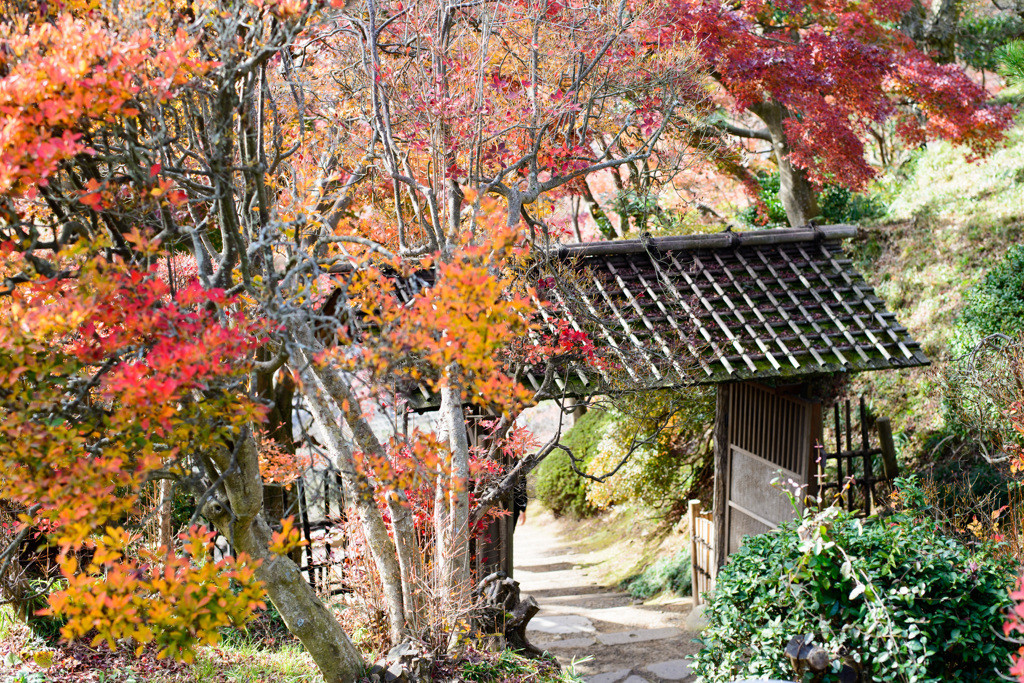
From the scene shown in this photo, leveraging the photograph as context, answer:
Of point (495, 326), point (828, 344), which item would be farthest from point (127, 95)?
point (828, 344)

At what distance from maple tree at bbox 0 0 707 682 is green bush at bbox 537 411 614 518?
6.63 m

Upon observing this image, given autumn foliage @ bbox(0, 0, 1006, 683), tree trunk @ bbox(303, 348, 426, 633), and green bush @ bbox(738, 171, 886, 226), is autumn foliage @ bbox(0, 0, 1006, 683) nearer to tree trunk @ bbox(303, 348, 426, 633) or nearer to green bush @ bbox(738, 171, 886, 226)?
tree trunk @ bbox(303, 348, 426, 633)

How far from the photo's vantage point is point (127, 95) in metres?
3.22

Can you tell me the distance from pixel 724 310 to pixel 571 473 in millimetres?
6378

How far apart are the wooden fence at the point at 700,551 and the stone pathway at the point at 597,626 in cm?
33

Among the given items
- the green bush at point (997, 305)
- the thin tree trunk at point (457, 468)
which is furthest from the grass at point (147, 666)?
the green bush at point (997, 305)

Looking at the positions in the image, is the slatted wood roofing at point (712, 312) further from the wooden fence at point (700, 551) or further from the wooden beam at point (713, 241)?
the wooden fence at point (700, 551)

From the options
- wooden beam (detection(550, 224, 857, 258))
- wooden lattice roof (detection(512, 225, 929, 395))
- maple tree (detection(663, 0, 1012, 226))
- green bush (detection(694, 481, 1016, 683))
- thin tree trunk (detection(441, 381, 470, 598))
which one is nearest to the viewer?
green bush (detection(694, 481, 1016, 683))

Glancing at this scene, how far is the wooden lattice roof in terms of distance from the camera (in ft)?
22.5

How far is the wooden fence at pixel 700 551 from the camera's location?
9203mm

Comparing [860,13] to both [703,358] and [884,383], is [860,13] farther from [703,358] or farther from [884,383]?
[703,358]

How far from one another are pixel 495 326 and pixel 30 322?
1.99m

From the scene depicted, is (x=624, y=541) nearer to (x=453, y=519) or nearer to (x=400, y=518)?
(x=453, y=519)

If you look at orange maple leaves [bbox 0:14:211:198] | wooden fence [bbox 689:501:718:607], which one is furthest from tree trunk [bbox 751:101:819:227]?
orange maple leaves [bbox 0:14:211:198]
